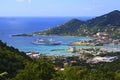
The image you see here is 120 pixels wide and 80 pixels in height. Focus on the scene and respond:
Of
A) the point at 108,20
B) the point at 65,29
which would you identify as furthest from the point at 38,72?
the point at 108,20

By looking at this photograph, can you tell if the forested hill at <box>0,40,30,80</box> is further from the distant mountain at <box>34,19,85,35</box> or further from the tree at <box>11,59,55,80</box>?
the distant mountain at <box>34,19,85,35</box>

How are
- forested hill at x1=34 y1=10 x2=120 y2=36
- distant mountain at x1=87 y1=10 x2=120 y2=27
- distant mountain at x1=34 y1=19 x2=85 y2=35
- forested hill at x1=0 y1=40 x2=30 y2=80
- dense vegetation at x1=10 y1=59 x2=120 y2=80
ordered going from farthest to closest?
distant mountain at x1=87 y1=10 x2=120 y2=27
distant mountain at x1=34 y1=19 x2=85 y2=35
forested hill at x1=34 y1=10 x2=120 y2=36
forested hill at x1=0 y1=40 x2=30 y2=80
dense vegetation at x1=10 y1=59 x2=120 y2=80

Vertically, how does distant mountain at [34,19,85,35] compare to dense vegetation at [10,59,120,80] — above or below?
below

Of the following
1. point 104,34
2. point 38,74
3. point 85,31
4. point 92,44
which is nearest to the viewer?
point 38,74

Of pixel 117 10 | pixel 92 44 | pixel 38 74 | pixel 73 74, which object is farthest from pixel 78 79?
pixel 117 10

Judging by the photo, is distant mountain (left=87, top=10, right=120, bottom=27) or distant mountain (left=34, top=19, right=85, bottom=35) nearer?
distant mountain (left=34, top=19, right=85, bottom=35)

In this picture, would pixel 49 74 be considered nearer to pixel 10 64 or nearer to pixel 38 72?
pixel 38 72

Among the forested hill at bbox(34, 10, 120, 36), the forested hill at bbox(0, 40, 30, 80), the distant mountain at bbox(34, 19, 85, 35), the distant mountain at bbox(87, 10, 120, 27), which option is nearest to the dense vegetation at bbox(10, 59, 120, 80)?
the forested hill at bbox(0, 40, 30, 80)

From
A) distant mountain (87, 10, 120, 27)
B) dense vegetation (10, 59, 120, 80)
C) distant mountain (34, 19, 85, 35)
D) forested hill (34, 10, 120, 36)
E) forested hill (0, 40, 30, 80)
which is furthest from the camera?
distant mountain (87, 10, 120, 27)

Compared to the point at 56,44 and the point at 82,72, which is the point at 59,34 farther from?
the point at 82,72
